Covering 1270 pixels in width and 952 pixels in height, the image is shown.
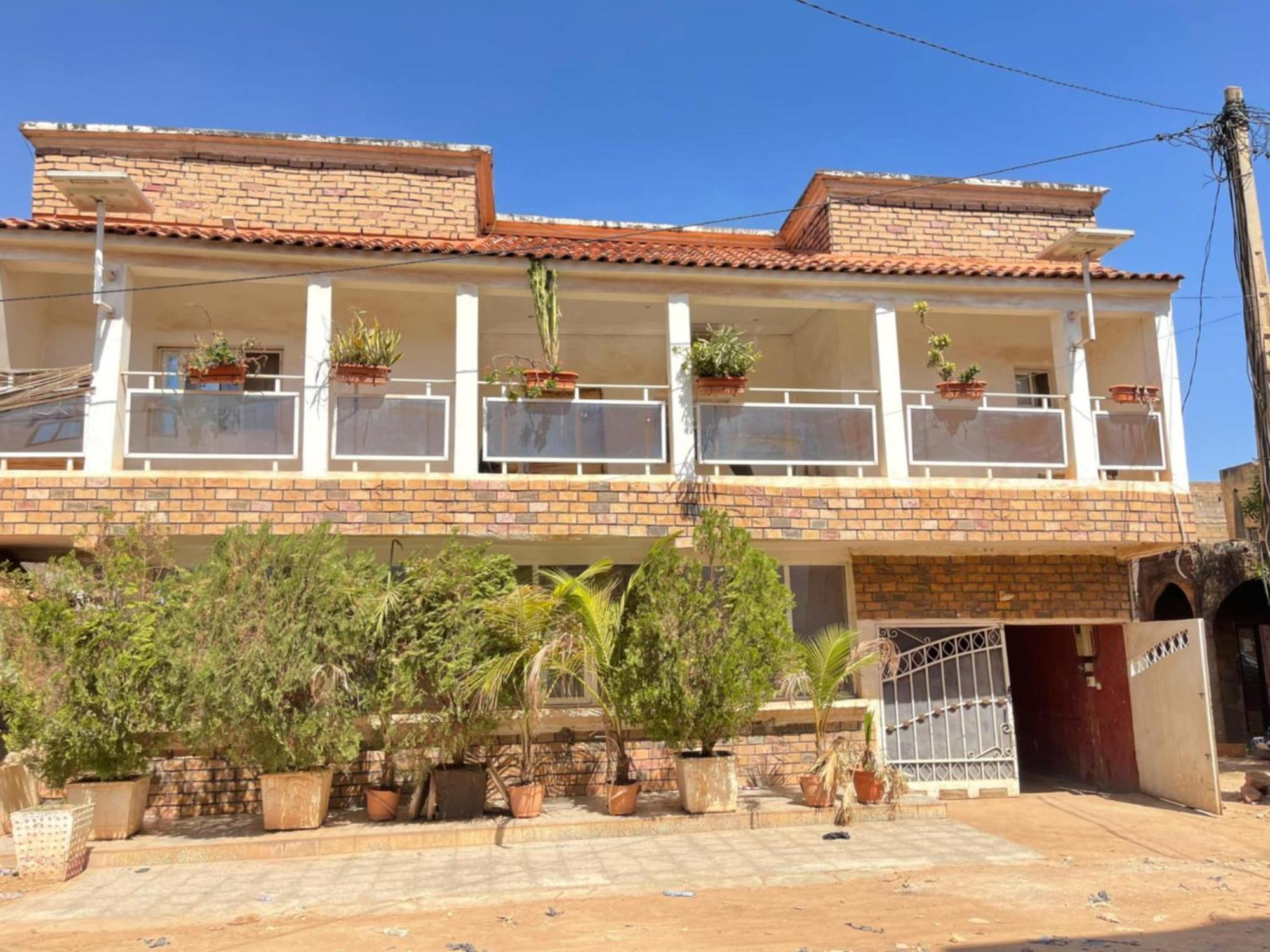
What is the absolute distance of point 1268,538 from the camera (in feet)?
36.2

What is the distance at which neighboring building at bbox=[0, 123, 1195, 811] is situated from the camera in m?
10.7

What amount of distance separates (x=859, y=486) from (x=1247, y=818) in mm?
5603

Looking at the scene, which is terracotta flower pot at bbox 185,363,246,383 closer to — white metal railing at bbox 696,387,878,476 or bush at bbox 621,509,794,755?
bush at bbox 621,509,794,755

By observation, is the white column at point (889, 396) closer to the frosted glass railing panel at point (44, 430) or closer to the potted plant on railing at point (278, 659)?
the potted plant on railing at point (278, 659)

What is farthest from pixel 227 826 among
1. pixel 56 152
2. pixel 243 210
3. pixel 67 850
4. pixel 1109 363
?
pixel 1109 363

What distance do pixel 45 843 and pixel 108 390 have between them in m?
Result: 4.54

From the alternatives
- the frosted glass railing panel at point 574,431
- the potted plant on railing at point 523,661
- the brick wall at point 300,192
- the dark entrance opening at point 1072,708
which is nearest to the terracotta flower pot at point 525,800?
the potted plant on railing at point 523,661

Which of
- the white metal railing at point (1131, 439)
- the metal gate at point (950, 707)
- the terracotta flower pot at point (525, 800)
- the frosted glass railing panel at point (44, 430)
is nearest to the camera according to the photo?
the terracotta flower pot at point (525, 800)

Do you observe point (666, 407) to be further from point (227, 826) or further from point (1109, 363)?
point (227, 826)

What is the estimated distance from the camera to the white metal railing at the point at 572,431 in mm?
11117

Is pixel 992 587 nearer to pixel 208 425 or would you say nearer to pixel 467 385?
pixel 467 385

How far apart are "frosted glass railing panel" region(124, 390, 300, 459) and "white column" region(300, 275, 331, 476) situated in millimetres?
186

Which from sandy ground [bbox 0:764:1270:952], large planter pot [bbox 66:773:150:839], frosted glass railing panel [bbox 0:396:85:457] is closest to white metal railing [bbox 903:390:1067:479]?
sandy ground [bbox 0:764:1270:952]

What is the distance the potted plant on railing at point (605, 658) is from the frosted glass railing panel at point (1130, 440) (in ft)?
20.3
